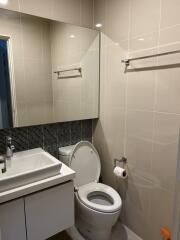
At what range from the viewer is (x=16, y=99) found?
160cm

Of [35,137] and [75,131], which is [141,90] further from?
[35,137]

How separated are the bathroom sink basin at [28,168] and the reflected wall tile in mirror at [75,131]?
43 centimetres

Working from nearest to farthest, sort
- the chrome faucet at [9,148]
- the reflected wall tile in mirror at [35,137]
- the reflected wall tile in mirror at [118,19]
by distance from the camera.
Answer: the chrome faucet at [9,148] → the reflected wall tile in mirror at [118,19] → the reflected wall tile in mirror at [35,137]

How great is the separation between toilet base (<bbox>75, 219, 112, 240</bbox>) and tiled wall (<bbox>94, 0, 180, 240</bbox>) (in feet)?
1.01

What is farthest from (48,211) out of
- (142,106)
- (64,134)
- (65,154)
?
(142,106)

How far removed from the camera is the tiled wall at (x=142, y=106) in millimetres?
1375

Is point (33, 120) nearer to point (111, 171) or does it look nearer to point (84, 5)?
point (111, 171)

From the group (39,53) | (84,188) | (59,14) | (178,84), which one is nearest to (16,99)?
(39,53)

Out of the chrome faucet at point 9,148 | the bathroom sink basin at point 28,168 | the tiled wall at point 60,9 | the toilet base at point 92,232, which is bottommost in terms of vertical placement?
the toilet base at point 92,232

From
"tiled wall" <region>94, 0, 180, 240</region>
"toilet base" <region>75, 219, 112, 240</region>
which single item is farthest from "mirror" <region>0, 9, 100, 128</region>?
"toilet base" <region>75, 219, 112, 240</region>

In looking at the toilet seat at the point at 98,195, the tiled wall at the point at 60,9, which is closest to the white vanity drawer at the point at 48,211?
the toilet seat at the point at 98,195

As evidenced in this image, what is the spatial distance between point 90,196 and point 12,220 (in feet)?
2.72

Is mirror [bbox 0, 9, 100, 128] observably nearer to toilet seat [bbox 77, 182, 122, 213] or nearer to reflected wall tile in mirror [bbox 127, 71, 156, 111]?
reflected wall tile in mirror [bbox 127, 71, 156, 111]

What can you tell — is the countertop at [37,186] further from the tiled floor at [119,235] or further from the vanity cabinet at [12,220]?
the tiled floor at [119,235]
